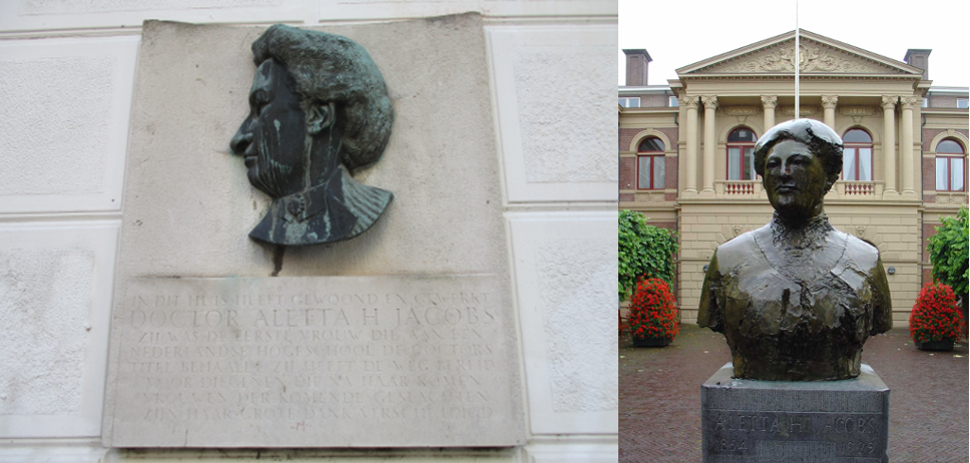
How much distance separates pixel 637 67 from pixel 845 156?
36.4 feet

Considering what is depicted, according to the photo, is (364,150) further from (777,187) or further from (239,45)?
(777,187)

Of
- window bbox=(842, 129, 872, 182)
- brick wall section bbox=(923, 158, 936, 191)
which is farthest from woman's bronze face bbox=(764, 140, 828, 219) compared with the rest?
brick wall section bbox=(923, 158, 936, 191)

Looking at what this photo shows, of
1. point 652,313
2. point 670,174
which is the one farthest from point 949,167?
point 652,313

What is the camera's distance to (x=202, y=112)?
3129 millimetres

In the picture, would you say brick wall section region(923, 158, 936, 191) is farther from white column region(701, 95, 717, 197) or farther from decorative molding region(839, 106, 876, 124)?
white column region(701, 95, 717, 197)

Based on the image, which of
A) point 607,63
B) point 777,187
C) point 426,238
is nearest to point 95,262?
point 426,238

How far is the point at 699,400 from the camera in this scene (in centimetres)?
1098

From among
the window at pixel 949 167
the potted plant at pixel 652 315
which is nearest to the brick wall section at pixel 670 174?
the window at pixel 949 167

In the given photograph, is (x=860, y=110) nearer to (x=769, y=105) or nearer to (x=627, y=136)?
(x=769, y=105)

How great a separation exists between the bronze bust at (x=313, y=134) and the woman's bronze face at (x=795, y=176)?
6.05 ft

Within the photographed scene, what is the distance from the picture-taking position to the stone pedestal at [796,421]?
3.45 meters

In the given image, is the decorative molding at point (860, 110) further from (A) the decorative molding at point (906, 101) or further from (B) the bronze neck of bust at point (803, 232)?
(B) the bronze neck of bust at point (803, 232)

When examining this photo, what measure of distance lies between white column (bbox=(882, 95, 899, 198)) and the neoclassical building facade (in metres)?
0.04

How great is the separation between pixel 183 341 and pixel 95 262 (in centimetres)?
51
